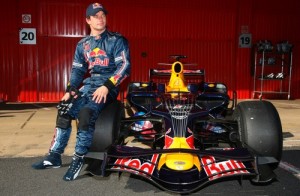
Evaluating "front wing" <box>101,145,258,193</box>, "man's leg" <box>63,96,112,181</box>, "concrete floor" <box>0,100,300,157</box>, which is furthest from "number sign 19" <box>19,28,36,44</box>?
"front wing" <box>101,145,258,193</box>

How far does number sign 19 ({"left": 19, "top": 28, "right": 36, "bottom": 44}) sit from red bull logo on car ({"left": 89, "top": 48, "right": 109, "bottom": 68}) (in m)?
7.15

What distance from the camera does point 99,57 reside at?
391 centimetres

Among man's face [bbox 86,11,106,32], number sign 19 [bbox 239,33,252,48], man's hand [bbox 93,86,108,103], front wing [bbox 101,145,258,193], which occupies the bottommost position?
front wing [bbox 101,145,258,193]

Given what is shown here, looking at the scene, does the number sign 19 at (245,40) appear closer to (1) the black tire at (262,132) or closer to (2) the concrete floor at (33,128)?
(2) the concrete floor at (33,128)

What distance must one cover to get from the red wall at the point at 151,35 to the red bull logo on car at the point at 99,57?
695 centimetres

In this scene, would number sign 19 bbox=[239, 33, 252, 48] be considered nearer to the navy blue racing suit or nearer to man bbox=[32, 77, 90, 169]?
the navy blue racing suit

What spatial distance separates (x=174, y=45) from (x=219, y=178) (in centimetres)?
859

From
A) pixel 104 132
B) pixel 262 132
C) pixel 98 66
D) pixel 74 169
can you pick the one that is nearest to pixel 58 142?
pixel 74 169

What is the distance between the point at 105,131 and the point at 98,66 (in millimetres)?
734

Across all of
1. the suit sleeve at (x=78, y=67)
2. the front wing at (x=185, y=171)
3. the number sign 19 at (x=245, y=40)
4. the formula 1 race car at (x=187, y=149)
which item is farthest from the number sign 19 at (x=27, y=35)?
the front wing at (x=185, y=171)

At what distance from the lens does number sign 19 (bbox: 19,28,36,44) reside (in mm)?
10375

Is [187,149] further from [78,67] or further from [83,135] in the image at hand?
[78,67]

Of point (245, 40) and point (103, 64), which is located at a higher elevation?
point (245, 40)

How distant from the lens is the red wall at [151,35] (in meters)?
Answer: 10.5
